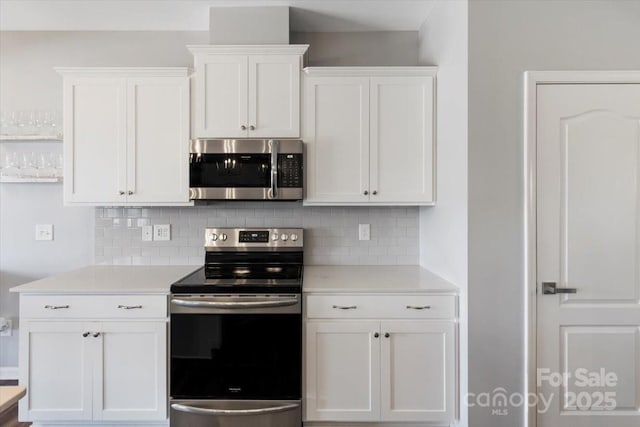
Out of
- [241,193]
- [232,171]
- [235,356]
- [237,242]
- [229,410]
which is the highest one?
[232,171]

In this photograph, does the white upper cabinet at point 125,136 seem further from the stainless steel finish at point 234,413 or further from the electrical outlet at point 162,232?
the stainless steel finish at point 234,413

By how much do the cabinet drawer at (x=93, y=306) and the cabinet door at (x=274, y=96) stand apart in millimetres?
1160

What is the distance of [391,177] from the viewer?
2381 millimetres

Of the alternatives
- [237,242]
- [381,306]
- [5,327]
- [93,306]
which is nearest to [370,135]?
[381,306]

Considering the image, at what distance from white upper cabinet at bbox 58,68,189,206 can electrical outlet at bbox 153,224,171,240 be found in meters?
0.37

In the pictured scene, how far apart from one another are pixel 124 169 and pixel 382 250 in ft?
6.06

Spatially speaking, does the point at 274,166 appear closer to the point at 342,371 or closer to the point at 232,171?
the point at 232,171

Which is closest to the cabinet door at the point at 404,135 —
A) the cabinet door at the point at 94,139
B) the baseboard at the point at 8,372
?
the cabinet door at the point at 94,139

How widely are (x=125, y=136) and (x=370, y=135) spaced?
5.15 ft

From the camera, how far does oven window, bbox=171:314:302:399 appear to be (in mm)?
1995

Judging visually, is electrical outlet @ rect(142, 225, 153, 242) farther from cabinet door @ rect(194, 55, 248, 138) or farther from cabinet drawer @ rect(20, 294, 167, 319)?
cabinet door @ rect(194, 55, 248, 138)

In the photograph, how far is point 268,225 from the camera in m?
2.73

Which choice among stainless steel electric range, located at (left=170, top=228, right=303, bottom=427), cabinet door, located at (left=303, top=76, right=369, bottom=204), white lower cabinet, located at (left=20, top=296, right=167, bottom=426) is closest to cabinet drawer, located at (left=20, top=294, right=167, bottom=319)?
white lower cabinet, located at (left=20, top=296, right=167, bottom=426)

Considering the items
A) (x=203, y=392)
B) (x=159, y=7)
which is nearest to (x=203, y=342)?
(x=203, y=392)
